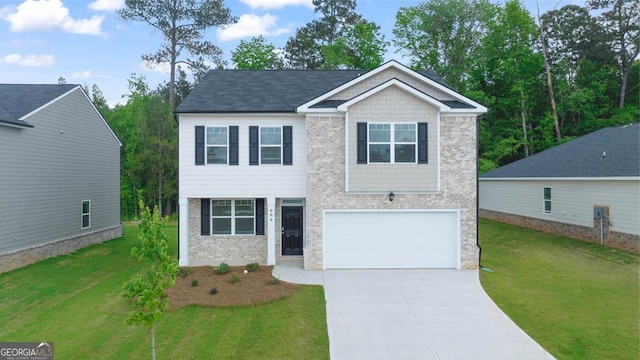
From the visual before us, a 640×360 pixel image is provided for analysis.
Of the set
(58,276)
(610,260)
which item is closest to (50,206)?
(58,276)

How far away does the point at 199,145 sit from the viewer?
45.0ft

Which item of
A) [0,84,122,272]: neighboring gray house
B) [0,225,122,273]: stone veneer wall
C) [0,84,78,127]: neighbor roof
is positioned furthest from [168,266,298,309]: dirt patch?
[0,84,78,127]: neighbor roof

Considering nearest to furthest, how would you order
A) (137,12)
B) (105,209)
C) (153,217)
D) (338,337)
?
(153,217), (338,337), (105,209), (137,12)

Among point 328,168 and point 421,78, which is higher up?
point 421,78

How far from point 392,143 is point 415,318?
19.3ft

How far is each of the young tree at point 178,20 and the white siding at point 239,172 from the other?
19.0 meters

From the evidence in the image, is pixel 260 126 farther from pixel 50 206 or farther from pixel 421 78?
pixel 50 206

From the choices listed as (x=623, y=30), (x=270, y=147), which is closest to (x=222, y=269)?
(x=270, y=147)

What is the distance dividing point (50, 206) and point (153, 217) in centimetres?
1235

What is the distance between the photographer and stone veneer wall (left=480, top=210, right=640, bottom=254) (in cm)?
1548

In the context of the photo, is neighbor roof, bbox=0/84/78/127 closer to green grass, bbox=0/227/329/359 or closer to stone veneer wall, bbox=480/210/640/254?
green grass, bbox=0/227/329/359

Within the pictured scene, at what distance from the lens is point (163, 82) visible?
3978 cm

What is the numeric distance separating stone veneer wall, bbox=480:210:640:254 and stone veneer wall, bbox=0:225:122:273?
23446 millimetres

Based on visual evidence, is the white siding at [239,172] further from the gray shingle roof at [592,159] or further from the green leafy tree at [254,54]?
the green leafy tree at [254,54]
